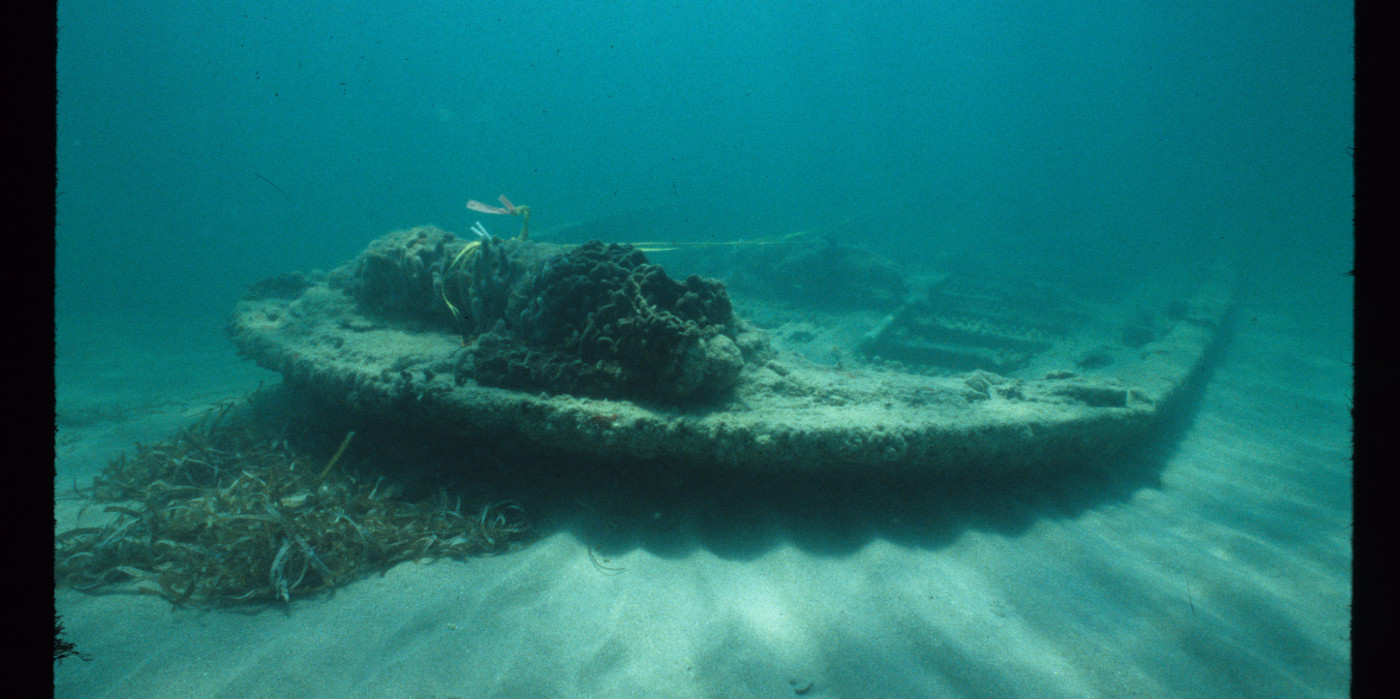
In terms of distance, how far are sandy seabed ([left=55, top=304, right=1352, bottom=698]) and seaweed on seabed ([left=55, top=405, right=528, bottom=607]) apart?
5.5 inches

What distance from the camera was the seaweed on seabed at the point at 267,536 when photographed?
3090mm

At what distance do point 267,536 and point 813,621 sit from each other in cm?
353

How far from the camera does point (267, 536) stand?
327 cm

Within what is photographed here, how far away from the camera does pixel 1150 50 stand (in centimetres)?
7494

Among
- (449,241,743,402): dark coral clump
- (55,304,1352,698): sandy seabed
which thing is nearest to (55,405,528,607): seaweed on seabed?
(55,304,1352,698): sandy seabed

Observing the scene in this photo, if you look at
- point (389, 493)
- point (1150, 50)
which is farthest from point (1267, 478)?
point (1150, 50)

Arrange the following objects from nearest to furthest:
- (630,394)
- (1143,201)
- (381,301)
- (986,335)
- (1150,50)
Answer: (630,394) → (381,301) → (986,335) → (1143,201) → (1150,50)

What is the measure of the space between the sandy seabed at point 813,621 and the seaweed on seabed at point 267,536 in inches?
5.5

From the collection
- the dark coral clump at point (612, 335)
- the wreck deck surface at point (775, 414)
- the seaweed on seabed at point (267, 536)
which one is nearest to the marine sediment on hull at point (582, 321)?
the dark coral clump at point (612, 335)

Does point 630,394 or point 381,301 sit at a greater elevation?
point 381,301

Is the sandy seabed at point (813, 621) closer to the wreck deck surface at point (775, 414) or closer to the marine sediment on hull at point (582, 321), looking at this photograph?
the wreck deck surface at point (775, 414)

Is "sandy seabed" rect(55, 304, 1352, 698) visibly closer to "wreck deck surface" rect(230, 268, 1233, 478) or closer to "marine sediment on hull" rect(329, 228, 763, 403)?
"wreck deck surface" rect(230, 268, 1233, 478)

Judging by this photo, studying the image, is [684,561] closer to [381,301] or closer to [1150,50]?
[381,301]
